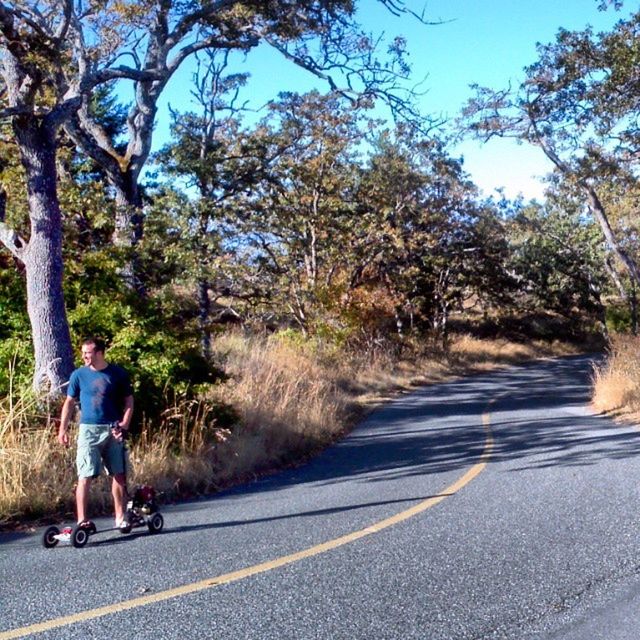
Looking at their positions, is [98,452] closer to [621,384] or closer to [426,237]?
[621,384]

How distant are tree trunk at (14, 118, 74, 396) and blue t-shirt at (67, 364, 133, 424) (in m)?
2.66

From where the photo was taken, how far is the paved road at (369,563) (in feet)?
16.0

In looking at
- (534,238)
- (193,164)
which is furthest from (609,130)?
(534,238)

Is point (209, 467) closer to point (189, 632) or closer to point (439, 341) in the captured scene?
point (189, 632)

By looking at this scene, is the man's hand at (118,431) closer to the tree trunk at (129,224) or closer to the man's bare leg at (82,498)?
Result: the man's bare leg at (82,498)

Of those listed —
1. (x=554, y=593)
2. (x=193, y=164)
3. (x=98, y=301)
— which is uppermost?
(x=193, y=164)

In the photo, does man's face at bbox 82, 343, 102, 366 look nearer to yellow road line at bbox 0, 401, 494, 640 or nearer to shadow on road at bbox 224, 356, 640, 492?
yellow road line at bbox 0, 401, 494, 640

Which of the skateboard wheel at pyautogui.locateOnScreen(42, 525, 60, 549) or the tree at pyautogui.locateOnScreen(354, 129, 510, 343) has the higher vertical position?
the tree at pyautogui.locateOnScreen(354, 129, 510, 343)

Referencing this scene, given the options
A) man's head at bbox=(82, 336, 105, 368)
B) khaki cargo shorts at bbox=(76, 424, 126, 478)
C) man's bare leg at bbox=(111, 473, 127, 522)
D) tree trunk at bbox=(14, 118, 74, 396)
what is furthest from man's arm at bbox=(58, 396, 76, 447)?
tree trunk at bbox=(14, 118, 74, 396)

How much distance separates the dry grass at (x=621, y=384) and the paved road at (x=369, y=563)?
7707mm

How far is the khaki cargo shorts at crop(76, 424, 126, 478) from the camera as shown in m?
7.29

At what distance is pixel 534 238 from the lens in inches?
1807

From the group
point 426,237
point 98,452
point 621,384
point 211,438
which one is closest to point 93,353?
point 98,452

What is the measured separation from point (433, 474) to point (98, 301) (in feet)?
16.9
